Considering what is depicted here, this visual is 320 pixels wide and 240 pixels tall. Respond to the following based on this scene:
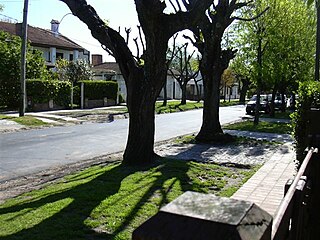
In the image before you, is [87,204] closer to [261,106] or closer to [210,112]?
[210,112]

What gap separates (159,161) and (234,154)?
3185mm

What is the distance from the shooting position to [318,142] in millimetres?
4785

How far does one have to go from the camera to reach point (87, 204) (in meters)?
6.22

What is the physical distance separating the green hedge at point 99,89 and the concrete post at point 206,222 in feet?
112

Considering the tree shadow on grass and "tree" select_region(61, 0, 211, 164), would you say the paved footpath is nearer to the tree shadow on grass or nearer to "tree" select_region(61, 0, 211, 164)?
the tree shadow on grass

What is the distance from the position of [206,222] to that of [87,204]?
5289 mm

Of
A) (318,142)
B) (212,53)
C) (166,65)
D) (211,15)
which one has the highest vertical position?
(211,15)

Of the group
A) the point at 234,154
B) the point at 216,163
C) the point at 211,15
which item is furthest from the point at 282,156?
the point at 211,15

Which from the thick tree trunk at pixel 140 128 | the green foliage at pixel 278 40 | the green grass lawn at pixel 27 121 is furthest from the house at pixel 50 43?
the thick tree trunk at pixel 140 128

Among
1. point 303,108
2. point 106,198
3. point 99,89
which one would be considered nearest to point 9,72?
point 99,89

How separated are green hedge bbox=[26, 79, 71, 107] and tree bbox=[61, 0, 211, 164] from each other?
2033 centimetres

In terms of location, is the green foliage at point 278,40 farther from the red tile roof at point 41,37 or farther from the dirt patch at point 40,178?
the red tile roof at point 41,37

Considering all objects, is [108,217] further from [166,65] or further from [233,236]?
[166,65]

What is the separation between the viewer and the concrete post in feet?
3.83
